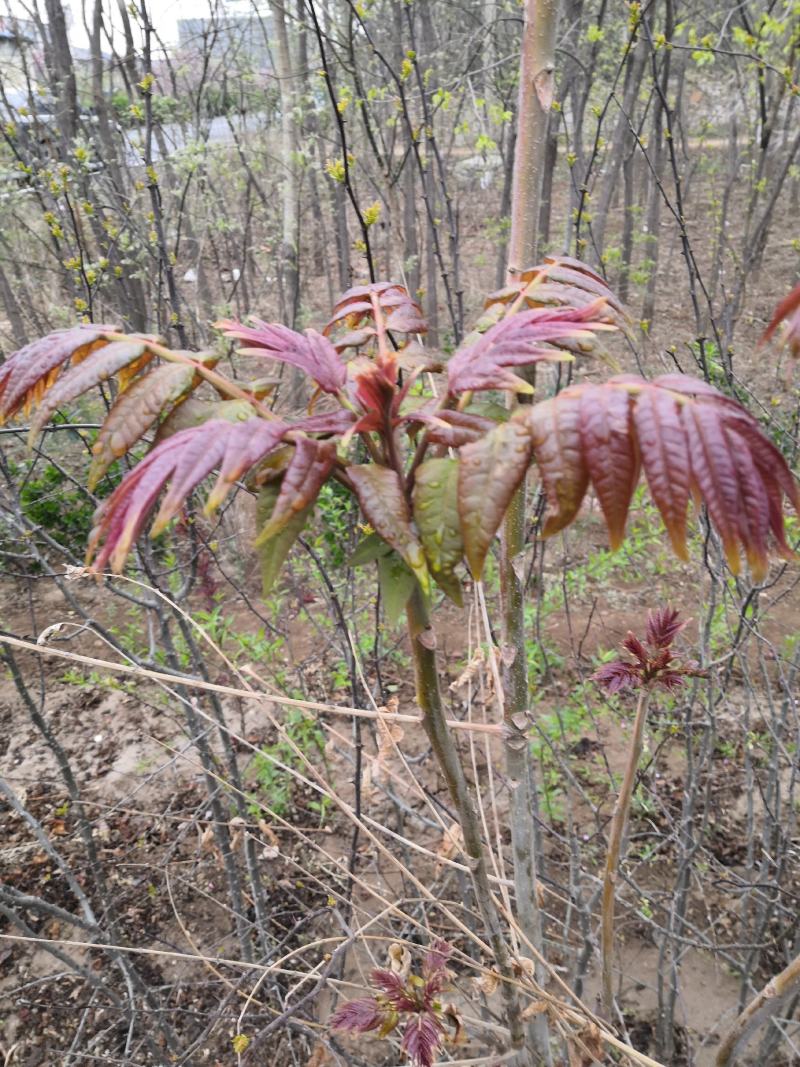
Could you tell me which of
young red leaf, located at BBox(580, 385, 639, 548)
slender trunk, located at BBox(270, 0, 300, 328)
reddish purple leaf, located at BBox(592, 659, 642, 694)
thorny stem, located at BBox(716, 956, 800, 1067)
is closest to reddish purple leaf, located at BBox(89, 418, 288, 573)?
young red leaf, located at BBox(580, 385, 639, 548)

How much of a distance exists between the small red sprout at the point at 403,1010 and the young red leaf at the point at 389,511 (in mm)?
967

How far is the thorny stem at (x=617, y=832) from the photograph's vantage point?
1212 millimetres

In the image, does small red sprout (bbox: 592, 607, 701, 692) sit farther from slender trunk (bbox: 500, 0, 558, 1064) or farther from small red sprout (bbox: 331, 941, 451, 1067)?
small red sprout (bbox: 331, 941, 451, 1067)

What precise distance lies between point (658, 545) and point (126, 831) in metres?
4.29

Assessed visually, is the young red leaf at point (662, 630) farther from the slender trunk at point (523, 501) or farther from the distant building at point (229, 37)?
the distant building at point (229, 37)

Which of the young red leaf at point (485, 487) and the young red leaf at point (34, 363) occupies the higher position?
the young red leaf at point (34, 363)

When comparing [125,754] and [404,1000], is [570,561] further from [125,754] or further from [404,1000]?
[404,1000]

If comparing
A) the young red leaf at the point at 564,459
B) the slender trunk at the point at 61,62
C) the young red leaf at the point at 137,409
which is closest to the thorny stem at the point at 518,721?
the young red leaf at the point at 564,459

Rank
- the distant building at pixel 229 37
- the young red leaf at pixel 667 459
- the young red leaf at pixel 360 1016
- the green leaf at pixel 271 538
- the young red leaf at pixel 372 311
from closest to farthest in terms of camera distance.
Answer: the young red leaf at pixel 667 459 < the green leaf at pixel 271 538 < the young red leaf at pixel 372 311 < the young red leaf at pixel 360 1016 < the distant building at pixel 229 37

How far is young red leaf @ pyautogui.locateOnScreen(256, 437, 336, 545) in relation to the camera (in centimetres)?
68

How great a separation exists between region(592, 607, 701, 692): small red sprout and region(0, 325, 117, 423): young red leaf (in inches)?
38.6

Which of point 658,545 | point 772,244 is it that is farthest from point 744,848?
point 772,244

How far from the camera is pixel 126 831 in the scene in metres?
3.12

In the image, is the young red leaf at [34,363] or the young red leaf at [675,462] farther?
the young red leaf at [34,363]
